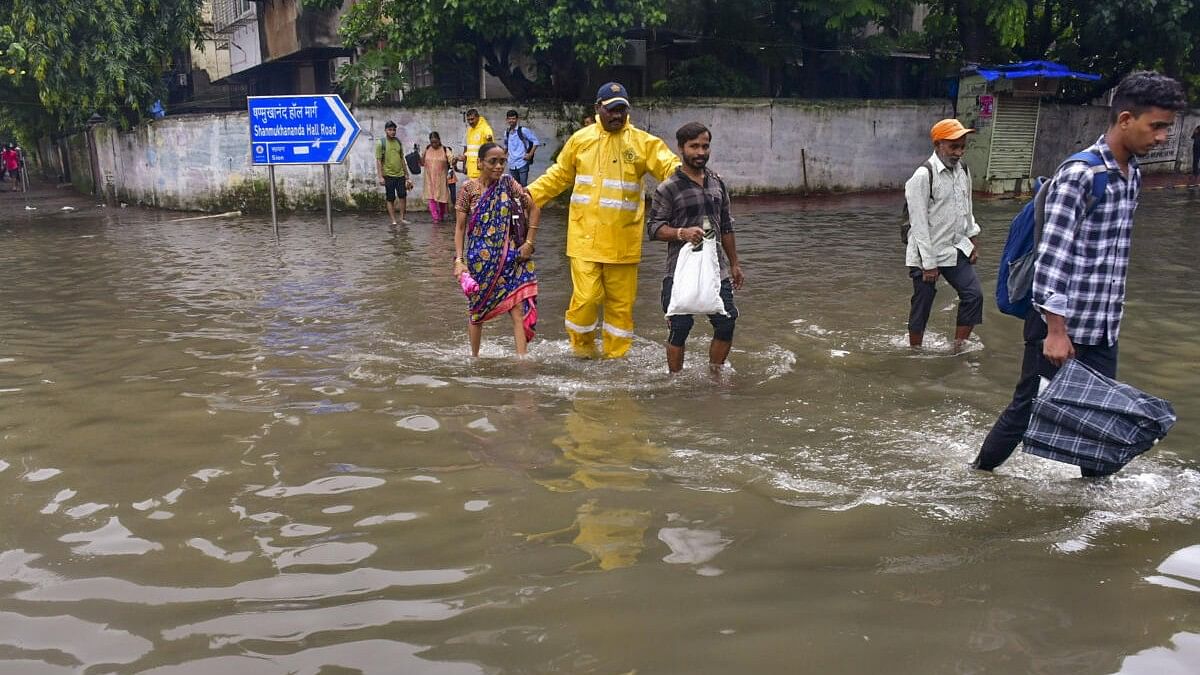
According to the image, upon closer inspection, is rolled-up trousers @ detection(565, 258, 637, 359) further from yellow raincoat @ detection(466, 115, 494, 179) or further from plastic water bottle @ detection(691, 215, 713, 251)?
yellow raincoat @ detection(466, 115, 494, 179)

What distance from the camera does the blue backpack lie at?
3.56 meters

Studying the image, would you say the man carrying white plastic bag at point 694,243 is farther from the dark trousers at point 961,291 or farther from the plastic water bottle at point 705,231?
the dark trousers at point 961,291

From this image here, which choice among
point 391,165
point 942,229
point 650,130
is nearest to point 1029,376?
point 942,229

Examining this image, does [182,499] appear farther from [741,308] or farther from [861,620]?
[741,308]

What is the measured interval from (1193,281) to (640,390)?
6.38 meters

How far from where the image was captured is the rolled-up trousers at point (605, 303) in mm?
6125

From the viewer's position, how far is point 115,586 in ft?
10.6

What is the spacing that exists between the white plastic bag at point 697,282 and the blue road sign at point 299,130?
8.94 m

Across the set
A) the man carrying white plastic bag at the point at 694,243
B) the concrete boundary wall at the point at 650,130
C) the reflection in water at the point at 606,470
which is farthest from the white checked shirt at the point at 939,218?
the concrete boundary wall at the point at 650,130

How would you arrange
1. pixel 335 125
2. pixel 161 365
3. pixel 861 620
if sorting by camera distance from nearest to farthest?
pixel 861 620 → pixel 161 365 → pixel 335 125

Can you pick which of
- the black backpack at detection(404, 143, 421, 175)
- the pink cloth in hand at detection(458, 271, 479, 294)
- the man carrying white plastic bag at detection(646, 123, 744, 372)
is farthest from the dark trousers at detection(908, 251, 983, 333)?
the black backpack at detection(404, 143, 421, 175)

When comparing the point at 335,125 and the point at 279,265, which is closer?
the point at 279,265

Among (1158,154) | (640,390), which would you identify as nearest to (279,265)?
(640,390)

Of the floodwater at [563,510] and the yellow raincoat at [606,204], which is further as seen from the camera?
the yellow raincoat at [606,204]
